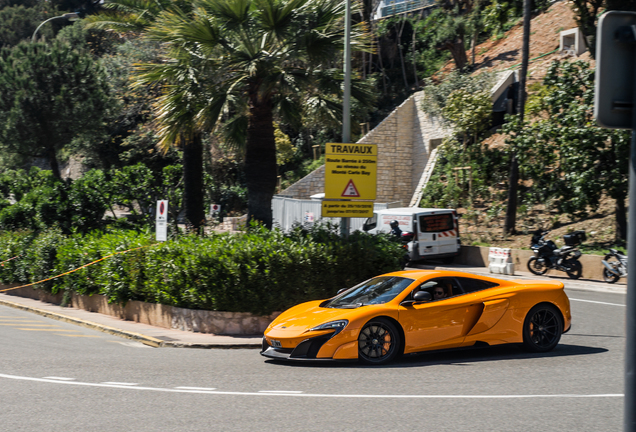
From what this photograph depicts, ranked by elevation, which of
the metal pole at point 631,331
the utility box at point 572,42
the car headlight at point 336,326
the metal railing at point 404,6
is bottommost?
the car headlight at point 336,326

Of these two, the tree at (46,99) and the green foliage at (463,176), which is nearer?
the tree at (46,99)

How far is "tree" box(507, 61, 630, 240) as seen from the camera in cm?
2170

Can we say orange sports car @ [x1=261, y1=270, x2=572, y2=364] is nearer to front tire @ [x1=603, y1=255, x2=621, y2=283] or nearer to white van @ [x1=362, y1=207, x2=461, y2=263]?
front tire @ [x1=603, y1=255, x2=621, y2=283]

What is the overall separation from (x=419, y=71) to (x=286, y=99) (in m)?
31.7

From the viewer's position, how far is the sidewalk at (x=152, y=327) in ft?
36.4

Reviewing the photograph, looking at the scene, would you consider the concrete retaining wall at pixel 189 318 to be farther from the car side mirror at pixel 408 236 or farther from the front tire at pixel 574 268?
the front tire at pixel 574 268

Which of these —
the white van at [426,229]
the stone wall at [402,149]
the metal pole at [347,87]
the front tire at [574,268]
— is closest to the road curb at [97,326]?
the metal pole at [347,87]

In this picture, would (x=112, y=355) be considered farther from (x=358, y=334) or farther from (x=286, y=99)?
(x=286, y=99)

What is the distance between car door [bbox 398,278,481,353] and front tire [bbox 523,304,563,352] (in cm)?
94

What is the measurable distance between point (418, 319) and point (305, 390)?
227 cm

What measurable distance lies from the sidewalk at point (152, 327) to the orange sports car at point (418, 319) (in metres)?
1.93

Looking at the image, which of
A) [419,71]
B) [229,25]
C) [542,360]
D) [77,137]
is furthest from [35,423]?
[419,71]

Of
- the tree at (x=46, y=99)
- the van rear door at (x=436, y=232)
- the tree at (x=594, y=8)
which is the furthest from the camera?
the tree at (x=46, y=99)

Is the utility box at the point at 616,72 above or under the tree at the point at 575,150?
under
